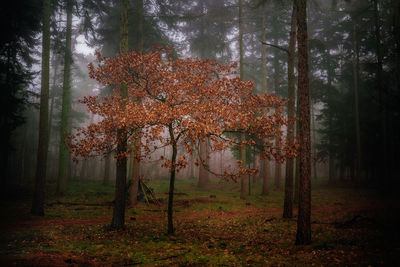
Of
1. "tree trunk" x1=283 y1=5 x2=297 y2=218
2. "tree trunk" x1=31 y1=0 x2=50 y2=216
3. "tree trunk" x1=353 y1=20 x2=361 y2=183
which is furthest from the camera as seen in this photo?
"tree trunk" x1=353 y1=20 x2=361 y2=183

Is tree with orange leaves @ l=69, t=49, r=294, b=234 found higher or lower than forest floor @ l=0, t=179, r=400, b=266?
higher

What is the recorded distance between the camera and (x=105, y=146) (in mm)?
8844

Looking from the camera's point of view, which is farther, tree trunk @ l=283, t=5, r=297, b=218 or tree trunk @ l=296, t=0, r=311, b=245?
tree trunk @ l=283, t=5, r=297, b=218

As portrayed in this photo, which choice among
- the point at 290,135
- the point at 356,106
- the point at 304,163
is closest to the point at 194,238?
the point at 304,163

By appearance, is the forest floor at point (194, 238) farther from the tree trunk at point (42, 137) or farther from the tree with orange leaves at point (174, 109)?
the tree with orange leaves at point (174, 109)

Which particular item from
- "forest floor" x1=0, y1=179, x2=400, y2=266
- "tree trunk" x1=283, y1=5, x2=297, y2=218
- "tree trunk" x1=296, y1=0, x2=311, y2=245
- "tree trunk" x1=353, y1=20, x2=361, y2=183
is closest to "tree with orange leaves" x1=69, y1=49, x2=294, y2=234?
"tree trunk" x1=296, y1=0, x2=311, y2=245

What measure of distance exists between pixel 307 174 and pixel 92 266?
723 cm

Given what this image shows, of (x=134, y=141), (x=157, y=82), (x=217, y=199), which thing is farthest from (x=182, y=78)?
(x=217, y=199)

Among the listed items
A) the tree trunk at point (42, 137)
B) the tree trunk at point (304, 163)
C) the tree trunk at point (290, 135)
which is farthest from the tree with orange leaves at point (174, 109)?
the tree trunk at point (42, 137)

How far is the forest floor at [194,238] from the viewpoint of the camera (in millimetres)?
6438

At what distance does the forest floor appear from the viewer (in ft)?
21.1

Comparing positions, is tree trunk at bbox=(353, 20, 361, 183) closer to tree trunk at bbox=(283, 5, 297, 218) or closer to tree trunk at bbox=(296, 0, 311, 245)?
tree trunk at bbox=(283, 5, 297, 218)

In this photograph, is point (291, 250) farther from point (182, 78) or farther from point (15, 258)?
point (15, 258)

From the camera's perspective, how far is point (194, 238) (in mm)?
9039
